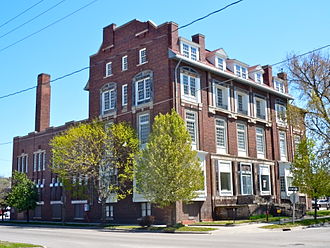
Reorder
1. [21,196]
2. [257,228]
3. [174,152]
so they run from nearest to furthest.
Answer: [257,228] → [174,152] → [21,196]

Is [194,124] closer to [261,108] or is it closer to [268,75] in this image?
[261,108]

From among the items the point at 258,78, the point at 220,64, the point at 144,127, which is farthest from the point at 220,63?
the point at 144,127

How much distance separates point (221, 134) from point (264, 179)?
811 cm

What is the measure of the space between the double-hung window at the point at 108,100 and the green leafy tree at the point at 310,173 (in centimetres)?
1846

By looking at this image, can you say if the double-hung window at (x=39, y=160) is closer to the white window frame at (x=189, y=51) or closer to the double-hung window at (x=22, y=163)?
the double-hung window at (x=22, y=163)

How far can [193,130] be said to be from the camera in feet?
119

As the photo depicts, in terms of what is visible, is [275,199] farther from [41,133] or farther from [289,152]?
[41,133]

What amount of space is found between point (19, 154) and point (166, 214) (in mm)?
31205

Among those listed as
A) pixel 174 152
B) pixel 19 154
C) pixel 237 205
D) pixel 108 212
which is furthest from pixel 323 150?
pixel 19 154

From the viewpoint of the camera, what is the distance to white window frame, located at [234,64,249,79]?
43.0 m

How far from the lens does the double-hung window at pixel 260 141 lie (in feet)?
144

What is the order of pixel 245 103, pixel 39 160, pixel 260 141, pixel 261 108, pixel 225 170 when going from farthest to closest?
pixel 39 160, pixel 261 108, pixel 260 141, pixel 245 103, pixel 225 170

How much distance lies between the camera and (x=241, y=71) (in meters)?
43.8

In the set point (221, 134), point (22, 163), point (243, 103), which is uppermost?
point (243, 103)
